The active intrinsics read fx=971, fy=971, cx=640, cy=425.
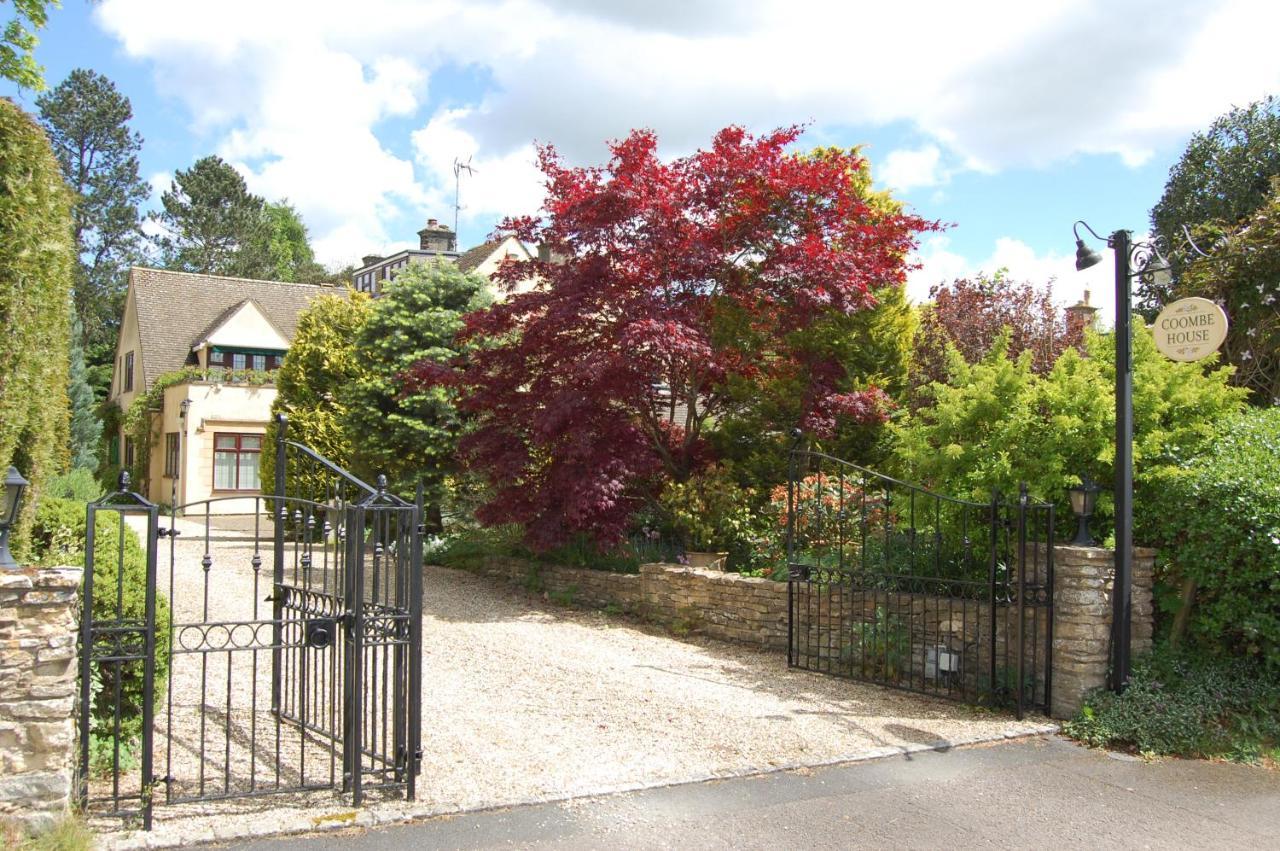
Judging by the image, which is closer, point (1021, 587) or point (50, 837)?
point (50, 837)

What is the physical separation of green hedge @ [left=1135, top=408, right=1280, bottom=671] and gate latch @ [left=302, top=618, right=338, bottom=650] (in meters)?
5.90

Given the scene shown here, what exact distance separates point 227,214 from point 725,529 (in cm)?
4319

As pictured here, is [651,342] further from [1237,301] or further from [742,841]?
[1237,301]

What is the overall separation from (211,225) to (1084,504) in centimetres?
4800

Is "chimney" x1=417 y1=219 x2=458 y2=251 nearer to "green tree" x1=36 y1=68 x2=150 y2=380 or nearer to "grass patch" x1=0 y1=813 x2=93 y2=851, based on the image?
"green tree" x1=36 y1=68 x2=150 y2=380

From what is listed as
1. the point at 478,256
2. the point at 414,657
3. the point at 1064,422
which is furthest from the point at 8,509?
the point at 478,256

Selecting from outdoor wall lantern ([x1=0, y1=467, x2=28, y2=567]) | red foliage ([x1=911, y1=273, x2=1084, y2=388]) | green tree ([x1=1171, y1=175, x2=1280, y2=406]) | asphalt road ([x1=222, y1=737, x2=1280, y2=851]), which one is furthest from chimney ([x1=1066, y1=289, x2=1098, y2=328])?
outdoor wall lantern ([x1=0, y1=467, x2=28, y2=567])

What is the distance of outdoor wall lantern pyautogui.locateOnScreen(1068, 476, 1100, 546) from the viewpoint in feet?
23.3

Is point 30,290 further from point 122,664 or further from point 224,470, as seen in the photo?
point 224,470

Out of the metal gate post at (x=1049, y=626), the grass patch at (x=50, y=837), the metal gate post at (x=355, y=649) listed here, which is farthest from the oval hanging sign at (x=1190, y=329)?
the grass patch at (x=50, y=837)

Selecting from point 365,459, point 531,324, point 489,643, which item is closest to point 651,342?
point 531,324

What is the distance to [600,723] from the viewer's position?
7.04 metres

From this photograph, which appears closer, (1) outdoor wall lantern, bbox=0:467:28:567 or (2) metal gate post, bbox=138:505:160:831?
(1) outdoor wall lantern, bbox=0:467:28:567

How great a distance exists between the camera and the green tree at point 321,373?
63.9ft
